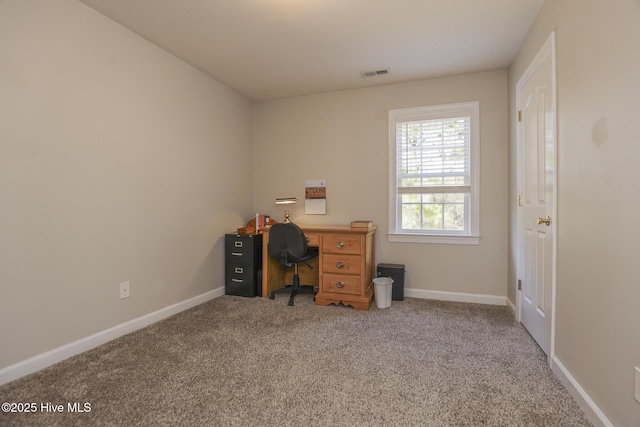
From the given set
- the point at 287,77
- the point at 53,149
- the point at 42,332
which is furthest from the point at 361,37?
the point at 42,332

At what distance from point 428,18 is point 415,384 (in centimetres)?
259

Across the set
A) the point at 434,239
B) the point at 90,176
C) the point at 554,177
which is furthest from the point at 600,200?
the point at 90,176

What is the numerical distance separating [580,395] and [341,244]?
206 centimetres

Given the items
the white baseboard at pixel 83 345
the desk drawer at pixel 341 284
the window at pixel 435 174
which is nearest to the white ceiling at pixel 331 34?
the window at pixel 435 174

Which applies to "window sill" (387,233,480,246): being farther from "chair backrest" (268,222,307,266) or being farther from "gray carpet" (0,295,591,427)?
"chair backrest" (268,222,307,266)

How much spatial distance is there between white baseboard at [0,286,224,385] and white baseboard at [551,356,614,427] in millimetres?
3030

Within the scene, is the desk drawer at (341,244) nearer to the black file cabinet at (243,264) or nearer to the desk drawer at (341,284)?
the desk drawer at (341,284)

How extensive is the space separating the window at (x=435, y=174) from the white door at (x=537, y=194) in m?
0.62

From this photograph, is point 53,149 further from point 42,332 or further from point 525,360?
point 525,360

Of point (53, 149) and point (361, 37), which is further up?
point (361, 37)

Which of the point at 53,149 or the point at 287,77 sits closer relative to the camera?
the point at 53,149

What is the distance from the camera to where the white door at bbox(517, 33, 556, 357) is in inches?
76.6

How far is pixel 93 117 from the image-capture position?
7.29 ft

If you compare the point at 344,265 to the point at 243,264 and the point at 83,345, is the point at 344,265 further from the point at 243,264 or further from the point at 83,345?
the point at 83,345
